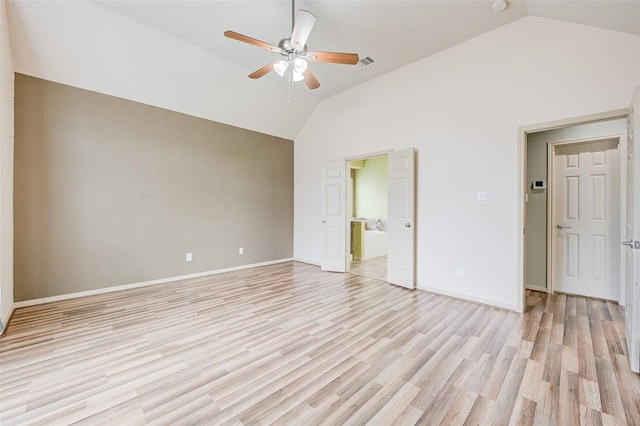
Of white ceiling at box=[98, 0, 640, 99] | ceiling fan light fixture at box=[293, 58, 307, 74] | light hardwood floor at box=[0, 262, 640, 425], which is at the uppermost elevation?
white ceiling at box=[98, 0, 640, 99]

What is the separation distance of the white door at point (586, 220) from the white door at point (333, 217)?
3.28m

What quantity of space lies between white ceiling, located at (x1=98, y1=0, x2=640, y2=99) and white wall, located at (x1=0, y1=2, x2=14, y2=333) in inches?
46.2

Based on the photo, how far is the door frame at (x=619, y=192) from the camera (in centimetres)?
327

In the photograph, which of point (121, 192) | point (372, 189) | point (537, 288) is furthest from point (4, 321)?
point (372, 189)

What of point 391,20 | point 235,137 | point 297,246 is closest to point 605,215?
point 391,20

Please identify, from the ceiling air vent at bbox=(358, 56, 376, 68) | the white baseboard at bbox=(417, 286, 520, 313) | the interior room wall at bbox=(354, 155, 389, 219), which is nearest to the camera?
the white baseboard at bbox=(417, 286, 520, 313)

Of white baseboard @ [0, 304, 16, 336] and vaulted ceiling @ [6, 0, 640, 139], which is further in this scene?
vaulted ceiling @ [6, 0, 640, 139]

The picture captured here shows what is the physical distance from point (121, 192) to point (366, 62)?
168 inches

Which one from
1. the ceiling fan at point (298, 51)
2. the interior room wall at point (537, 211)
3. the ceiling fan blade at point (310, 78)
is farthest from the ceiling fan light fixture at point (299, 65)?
the interior room wall at point (537, 211)

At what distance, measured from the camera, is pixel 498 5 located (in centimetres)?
282

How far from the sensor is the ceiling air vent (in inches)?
155

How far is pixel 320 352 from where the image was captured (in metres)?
2.25

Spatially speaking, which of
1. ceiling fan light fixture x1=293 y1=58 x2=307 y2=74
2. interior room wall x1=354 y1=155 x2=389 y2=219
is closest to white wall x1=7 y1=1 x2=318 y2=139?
ceiling fan light fixture x1=293 y1=58 x2=307 y2=74

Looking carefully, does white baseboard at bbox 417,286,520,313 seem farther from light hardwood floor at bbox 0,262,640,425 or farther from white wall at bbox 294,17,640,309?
light hardwood floor at bbox 0,262,640,425
